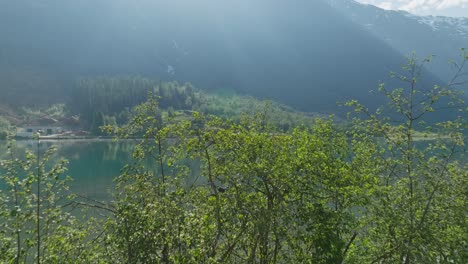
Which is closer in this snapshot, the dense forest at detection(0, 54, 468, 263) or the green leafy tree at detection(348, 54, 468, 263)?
the dense forest at detection(0, 54, 468, 263)

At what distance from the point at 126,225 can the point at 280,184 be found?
3076mm

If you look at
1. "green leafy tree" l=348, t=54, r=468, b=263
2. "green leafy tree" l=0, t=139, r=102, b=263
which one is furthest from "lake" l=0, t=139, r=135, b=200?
"green leafy tree" l=348, t=54, r=468, b=263

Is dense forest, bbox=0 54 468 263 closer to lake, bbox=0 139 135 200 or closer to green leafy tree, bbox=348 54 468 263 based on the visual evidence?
green leafy tree, bbox=348 54 468 263

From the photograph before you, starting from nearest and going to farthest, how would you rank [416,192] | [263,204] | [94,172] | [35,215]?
[35,215], [263,204], [416,192], [94,172]

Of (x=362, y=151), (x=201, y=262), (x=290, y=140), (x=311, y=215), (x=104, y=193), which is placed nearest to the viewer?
(x=201, y=262)

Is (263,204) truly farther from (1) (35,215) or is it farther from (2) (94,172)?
(2) (94,172)

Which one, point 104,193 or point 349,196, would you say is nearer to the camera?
point 349,196

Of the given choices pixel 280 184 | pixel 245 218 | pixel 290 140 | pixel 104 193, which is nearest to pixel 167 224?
pixel 245 218

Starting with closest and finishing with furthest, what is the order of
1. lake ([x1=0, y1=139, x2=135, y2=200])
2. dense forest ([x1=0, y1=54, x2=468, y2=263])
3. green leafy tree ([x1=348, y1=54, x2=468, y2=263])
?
dense forest ([x1=0, y1=54, x2=468, y2=263]), green leafy tree ([x1=348, y1=54, x2=468, y2=263]), lake ([x1=0, y1=139, x2=135, y2=200])

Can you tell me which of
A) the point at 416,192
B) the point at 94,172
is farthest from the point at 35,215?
the point at 94,172

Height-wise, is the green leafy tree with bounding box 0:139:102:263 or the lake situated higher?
the green leafy tree with bounding box 0:139:102:263

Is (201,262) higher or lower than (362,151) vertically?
lower

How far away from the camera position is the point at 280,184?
774 centimetres

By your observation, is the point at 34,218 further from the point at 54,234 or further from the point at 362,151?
the point at 362,151
